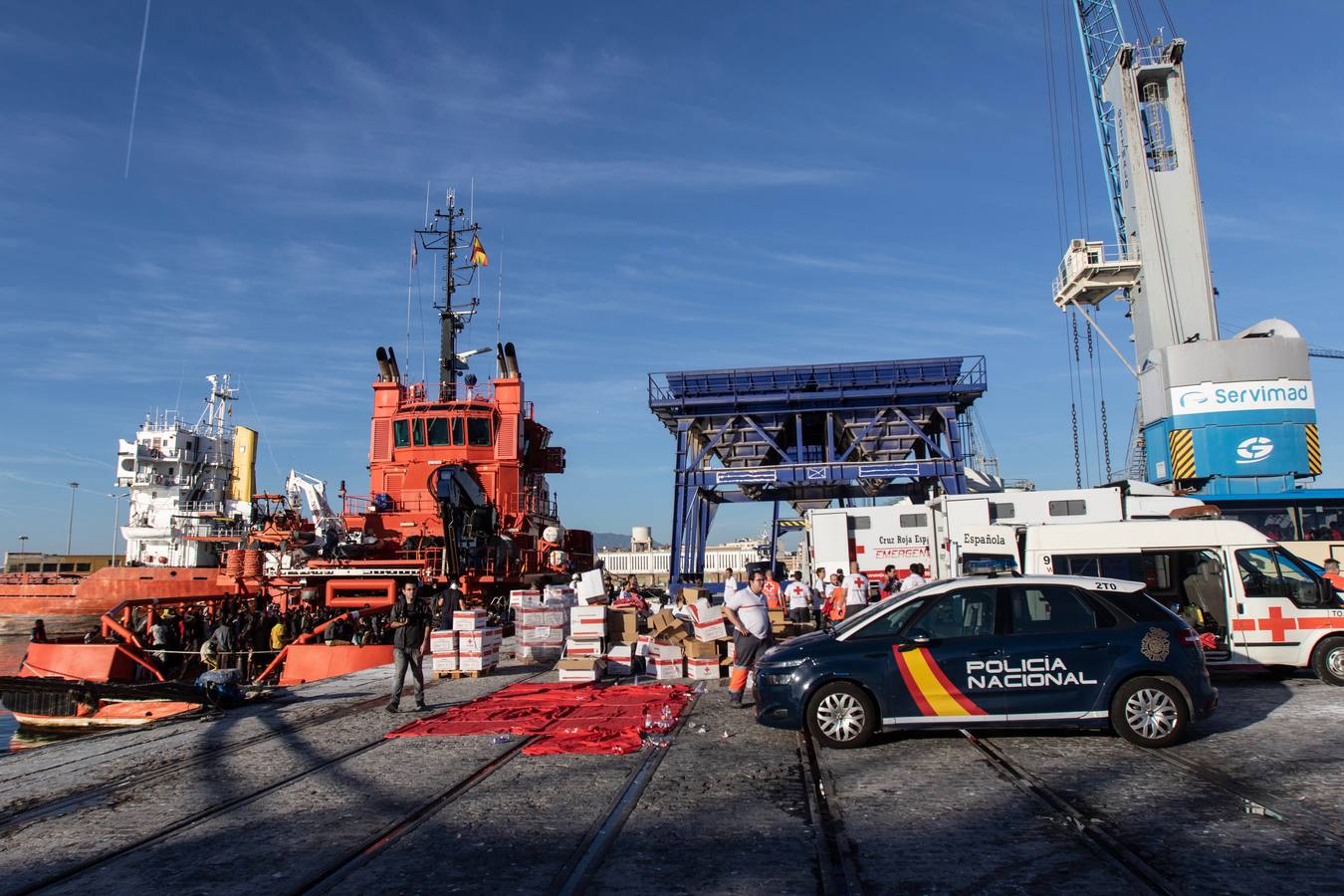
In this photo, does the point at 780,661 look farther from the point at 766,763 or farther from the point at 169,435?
the point at 169,435

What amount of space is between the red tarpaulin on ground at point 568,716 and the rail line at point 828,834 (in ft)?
6.12

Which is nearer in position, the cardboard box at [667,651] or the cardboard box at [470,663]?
the cardboard box at [667,651]

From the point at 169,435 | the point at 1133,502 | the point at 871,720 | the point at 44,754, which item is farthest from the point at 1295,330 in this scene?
the point at 169,435

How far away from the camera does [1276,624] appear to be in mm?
10484

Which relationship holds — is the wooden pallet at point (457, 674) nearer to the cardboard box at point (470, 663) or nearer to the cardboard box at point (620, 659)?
the cardboard box at point (470, 663)

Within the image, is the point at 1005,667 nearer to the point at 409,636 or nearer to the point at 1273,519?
the point at 409,636

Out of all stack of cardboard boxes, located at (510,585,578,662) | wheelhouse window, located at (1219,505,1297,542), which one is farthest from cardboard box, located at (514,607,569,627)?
wheelhouse window, located at (1219,505,1297,542)

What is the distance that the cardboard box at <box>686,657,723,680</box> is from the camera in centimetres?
1244

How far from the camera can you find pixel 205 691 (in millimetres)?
11555

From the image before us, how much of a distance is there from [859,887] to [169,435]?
4968 centimetres

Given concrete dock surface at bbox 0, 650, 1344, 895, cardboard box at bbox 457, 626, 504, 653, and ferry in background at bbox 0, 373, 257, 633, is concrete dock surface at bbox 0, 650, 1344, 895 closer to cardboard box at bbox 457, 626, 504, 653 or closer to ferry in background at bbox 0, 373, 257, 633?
cardboard box at bbox 457, 626, 504, 653

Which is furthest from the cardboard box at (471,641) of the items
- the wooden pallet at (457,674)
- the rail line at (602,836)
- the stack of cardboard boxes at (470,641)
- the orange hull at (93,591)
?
the orange hull at (93,591)

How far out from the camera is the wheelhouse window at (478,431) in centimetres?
2795

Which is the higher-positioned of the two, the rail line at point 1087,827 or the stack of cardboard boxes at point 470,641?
the stack of cardboard boxes at point 470,641
